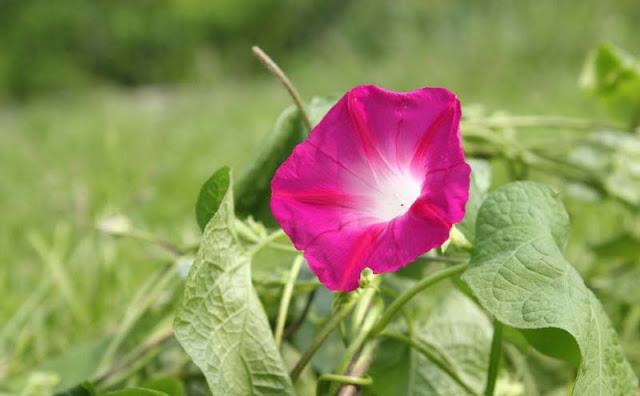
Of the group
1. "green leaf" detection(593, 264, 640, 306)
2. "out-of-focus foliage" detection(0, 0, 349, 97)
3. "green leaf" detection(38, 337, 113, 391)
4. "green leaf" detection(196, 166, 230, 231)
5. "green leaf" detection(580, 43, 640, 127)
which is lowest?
"green leaf" detection(38, 337, 113, 391)

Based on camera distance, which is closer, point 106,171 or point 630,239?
point 630,239

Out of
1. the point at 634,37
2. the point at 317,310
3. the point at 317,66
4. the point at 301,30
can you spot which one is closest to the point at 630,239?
the point at 317,310

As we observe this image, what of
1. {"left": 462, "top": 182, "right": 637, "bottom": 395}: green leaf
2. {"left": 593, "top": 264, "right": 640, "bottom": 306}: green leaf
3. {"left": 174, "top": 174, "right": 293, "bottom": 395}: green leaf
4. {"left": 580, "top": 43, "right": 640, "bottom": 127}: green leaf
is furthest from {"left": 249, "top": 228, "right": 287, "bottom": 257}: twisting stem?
{"left": 580, "top": 43, "right": 640, "bottom": 127}: green leaf

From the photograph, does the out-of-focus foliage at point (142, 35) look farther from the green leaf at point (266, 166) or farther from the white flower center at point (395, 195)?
the white flower center at point (395, 195)

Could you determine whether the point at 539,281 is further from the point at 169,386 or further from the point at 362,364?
the point at 169,386

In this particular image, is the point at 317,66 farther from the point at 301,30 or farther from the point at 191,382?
the point at 191,382

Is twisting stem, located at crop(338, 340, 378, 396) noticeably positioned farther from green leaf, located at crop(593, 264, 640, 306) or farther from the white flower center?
green leaf, located at crop(593, 264, 640, 306)

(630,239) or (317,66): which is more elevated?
(317,66)

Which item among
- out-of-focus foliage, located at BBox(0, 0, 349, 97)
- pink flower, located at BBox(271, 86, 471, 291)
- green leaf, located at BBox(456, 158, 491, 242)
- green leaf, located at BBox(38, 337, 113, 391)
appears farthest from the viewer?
out-of-focus foliage, located at BBox(0, 0, 349, 97)
